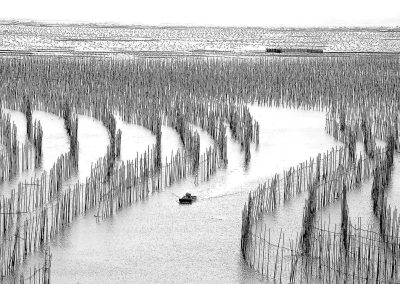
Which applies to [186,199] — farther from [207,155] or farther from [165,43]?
[165,43]

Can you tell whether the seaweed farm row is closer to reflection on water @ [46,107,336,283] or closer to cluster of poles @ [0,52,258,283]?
cluster of poles @ [0,52,258,283]

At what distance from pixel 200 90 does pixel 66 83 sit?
2.92m

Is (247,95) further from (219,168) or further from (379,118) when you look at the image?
(219,168)

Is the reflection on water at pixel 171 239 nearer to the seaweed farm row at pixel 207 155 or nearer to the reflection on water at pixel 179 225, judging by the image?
the reflection on water at pixel 179 225

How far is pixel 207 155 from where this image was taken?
998 cm

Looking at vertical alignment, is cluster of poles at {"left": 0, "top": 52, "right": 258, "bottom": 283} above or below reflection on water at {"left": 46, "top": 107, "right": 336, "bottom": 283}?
above

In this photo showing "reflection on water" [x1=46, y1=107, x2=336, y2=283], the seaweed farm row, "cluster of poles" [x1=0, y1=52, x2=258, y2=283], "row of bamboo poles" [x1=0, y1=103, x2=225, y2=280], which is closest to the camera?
"reflection on water" [x1=46, y1=107, x2=336, y2=283]

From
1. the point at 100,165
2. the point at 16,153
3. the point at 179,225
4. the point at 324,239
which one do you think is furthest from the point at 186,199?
the point at 16,153

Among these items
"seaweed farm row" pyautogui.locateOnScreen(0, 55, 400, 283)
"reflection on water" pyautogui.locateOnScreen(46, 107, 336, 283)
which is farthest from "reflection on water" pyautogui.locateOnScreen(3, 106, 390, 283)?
"seaweed farm row" pyautogui.locateOnScreen(0, 55, 400, 283)

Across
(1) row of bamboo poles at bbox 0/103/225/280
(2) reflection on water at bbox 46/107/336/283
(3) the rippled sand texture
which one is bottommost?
(3) the rippled sand texture

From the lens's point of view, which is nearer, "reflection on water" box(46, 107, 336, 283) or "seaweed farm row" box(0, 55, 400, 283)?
"reflection on water" box(46, 107, 336, 283)

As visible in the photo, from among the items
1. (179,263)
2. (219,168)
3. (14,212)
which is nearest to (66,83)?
(219,168)

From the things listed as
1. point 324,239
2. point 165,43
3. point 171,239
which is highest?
point 324,239

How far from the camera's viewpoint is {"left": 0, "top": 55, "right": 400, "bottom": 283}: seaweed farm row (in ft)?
22.5
